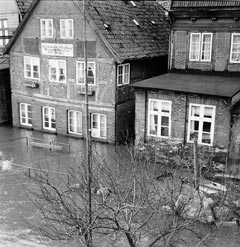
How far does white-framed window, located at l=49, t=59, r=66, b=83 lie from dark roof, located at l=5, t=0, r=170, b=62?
358cm

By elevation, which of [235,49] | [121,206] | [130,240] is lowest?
[130,240]

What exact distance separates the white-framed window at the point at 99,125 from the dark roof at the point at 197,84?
4.63 m

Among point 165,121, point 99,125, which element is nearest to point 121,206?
point 165,121

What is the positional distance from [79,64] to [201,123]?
9.61 meters

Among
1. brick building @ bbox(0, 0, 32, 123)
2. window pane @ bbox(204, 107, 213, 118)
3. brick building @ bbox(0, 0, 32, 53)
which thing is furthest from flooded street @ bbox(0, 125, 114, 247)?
brick building @ bbox(0, 0, 32, 53)

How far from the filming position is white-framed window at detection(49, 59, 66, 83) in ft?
87.5

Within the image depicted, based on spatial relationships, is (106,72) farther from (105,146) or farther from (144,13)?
(144,13)

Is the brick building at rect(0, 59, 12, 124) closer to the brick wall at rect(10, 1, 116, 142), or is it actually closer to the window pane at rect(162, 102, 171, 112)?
the brick wall at rect(10, 1, 116, 142)

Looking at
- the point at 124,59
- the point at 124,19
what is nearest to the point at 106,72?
the point at 124,59

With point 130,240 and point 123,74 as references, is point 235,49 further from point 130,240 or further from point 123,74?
point 130,240

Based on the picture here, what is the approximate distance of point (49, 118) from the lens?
28141mm

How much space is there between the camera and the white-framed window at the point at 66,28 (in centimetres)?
2541

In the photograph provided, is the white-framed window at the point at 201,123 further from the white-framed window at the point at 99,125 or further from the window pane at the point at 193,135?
the white-framed window at the point at 99,125

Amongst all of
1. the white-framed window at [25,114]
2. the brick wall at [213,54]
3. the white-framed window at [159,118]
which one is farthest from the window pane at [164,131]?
the white-framed window at [25,114]
